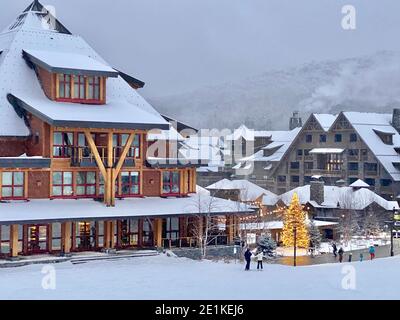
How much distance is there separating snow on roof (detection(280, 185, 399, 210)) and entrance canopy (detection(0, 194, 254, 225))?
25228mm

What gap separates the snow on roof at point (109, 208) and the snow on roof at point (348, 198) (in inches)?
997

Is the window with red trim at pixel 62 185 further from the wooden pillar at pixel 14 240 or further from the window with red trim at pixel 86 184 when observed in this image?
the wooden pillar at pixel 14 240

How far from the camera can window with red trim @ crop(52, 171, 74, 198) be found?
132ft

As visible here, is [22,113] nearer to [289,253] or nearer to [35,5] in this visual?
[35,5]

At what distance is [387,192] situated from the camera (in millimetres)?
75750

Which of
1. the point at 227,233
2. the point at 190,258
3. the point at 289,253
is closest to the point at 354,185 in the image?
the point at 289,253

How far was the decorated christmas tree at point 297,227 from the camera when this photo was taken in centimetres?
5438

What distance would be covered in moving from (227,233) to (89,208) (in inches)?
357

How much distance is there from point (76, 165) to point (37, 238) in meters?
4.47

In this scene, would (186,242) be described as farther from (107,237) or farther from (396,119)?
(396,119)

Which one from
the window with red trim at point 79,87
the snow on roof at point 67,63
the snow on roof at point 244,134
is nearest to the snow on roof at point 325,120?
the snow on roof at point 244,134

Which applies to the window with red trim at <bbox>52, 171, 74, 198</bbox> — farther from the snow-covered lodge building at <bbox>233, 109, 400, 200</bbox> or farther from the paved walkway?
the snow-covered lodge building at <bbox>233, 109, 400, 200</bbox>

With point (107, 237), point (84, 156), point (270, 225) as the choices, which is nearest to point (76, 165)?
point (84, 156)

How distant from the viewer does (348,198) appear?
6706 centimetres
